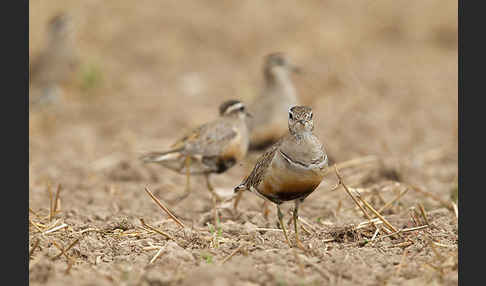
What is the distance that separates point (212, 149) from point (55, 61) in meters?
6.44

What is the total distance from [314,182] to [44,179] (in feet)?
15.3

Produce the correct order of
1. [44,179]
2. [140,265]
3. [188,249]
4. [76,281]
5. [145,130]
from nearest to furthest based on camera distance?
[76,281], [140,265], [188,249], [44,179], [145,130]

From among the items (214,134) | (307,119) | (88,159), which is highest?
(307,119)

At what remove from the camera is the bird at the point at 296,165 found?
499 centimetres

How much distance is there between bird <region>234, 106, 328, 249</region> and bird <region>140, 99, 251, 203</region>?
222cm

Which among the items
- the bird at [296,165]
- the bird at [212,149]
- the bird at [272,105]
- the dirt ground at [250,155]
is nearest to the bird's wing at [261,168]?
the bird at [296,165]

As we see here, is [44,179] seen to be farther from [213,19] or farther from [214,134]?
[213,19]

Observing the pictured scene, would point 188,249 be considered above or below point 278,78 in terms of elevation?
below

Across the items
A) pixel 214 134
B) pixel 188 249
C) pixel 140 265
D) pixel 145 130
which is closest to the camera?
pixel 140 265

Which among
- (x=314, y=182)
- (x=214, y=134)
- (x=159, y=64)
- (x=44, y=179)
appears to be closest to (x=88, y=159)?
(x=44, y=179)

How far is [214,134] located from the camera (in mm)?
Result: 7590

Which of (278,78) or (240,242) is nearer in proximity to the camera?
(240,242)

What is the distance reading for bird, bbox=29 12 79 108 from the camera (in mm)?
12688

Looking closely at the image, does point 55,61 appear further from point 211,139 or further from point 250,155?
point 211,139
